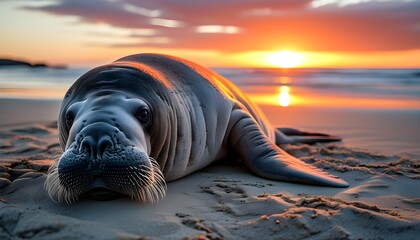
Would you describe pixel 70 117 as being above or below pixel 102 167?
above

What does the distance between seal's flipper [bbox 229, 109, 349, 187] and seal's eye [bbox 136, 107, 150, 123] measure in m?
1.31

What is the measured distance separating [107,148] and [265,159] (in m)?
1.91

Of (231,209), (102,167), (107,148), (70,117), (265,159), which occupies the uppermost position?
(70,117)

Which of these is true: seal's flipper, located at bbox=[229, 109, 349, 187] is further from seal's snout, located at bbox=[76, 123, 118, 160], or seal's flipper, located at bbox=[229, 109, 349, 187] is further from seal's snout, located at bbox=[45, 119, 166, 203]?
seal's snout, located at bbox=[76, 123, 118, 160]

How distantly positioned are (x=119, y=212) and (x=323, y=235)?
118 centimetres

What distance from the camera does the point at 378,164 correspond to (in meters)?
4.79

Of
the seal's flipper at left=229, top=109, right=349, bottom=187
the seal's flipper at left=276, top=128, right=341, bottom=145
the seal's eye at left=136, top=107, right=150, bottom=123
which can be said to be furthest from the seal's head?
the seal's flipper at left=276, top=128, right=341, bottom=145

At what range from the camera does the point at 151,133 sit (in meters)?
3.55

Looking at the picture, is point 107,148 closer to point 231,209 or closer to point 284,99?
point 231,209

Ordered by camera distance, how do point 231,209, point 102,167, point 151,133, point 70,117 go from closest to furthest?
point 102,167 → point 231,209 → point 70,117 → point 151,133

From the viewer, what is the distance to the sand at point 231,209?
2605 mm

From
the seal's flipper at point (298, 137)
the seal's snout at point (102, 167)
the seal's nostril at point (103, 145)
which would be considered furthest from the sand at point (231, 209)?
the seal's flipper at point (298, 137)

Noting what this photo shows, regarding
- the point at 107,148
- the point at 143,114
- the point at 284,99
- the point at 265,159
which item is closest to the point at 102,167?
the point at 107,148

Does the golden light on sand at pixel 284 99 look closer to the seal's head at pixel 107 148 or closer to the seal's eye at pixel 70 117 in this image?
the seal's head at pixel 107 148
